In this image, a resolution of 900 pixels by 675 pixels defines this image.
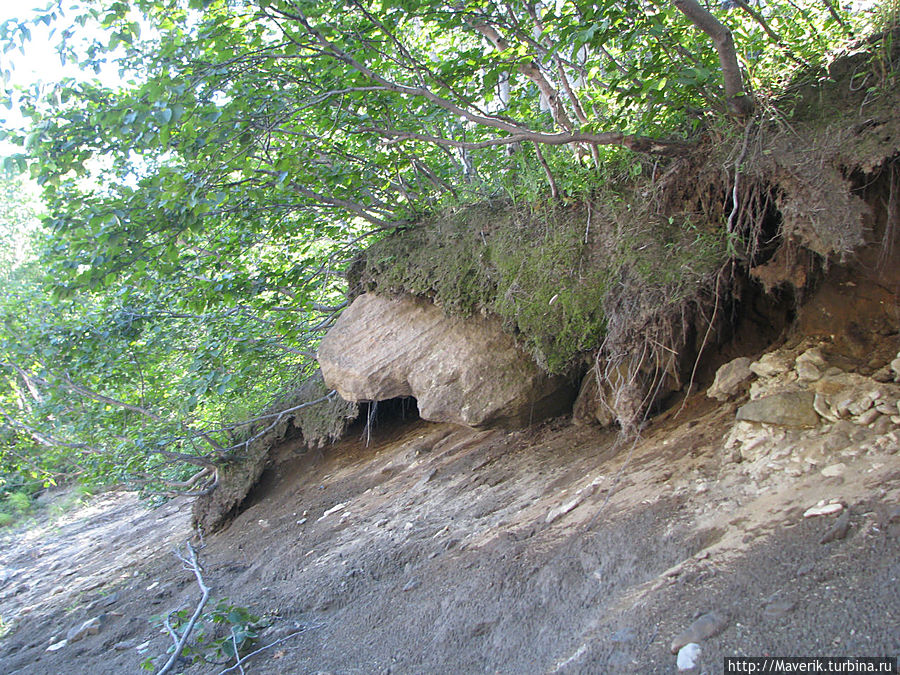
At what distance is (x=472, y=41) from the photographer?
6109 millimetres

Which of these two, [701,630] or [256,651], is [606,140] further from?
[256,651]

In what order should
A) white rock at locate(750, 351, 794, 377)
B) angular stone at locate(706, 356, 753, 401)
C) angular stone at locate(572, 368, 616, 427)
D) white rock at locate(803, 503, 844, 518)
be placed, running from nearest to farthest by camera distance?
1. white rock at locate(803, 503, 844, 518)
2. white rock at locate(750, 351, 794, 377)
3. angular stone at locate(706, 356, 753, 401)
4. angular stone at locate(572, 368, 616, 427)

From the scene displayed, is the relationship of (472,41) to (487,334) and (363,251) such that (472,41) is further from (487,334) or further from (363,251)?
(487,334)

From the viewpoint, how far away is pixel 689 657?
7.69ft

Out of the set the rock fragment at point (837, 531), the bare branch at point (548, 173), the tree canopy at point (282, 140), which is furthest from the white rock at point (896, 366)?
the bare branch at point (548, 173)

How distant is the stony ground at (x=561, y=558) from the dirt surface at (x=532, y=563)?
0.04ft

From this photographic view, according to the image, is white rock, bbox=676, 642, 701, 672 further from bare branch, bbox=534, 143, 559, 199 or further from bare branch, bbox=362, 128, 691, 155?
bare branch, bbox=534, 143, 559, 199

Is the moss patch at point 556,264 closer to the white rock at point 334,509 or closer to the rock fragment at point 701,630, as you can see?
the rock fragment at point 701,630

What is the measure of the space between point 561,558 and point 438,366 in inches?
72.6

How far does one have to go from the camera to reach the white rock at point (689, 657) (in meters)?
2.31

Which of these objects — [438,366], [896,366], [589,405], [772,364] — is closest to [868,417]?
[896,366]

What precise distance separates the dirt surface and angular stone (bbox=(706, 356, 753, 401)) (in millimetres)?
112

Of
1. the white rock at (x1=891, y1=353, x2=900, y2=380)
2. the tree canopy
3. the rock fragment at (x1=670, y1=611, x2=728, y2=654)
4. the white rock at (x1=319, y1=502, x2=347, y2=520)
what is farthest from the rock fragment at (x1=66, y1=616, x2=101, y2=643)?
the white rock at (x1=891, y1=353, x2=900, y2=380)

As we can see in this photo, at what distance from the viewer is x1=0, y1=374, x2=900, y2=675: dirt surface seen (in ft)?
8.13
